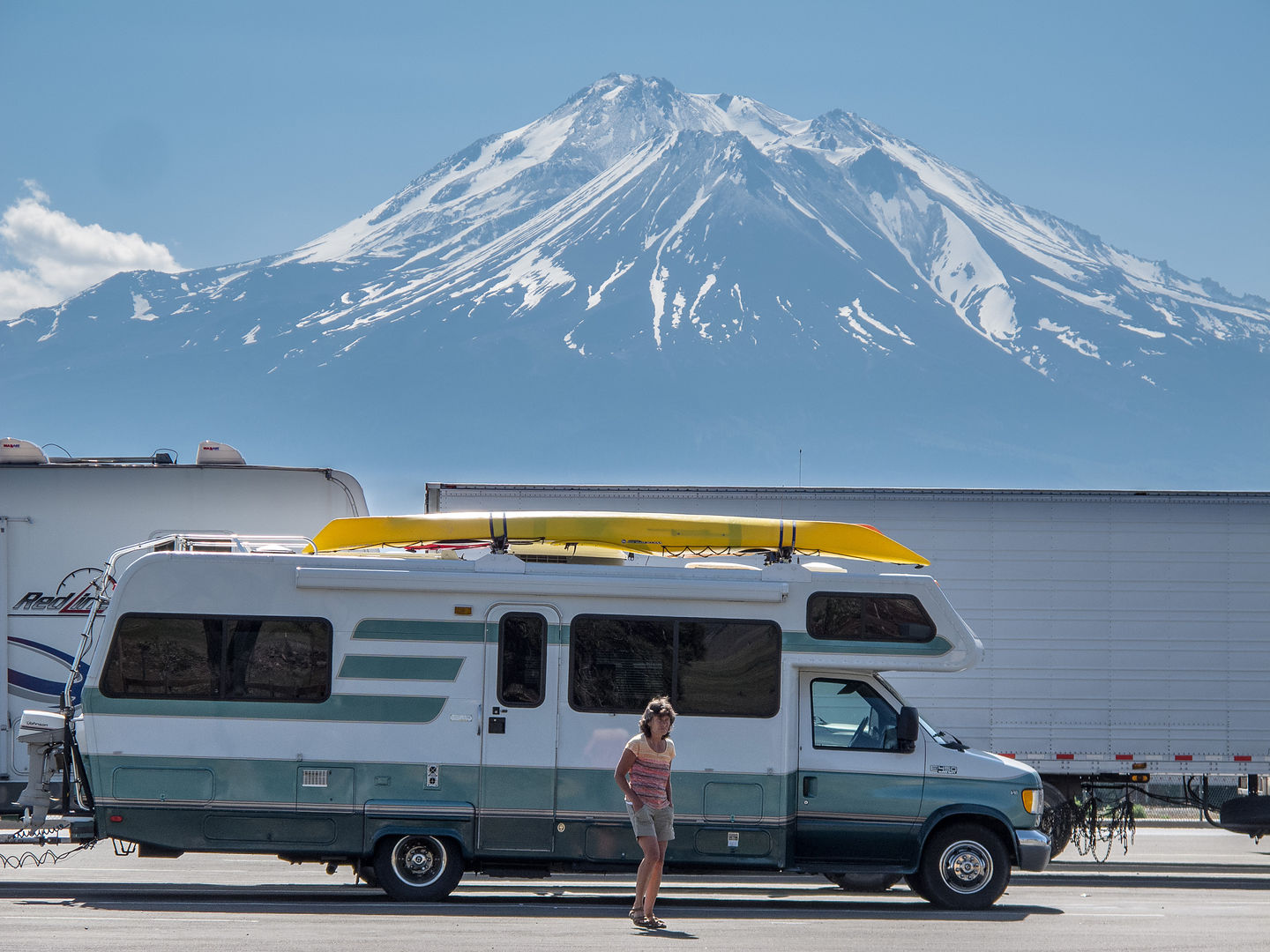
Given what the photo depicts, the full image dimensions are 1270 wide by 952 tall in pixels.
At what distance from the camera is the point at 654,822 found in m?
9.09

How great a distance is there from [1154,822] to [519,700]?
43.3 ft

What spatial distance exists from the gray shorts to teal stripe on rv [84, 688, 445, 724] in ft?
5.93

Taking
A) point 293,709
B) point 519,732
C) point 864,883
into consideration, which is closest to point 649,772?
point 519,732

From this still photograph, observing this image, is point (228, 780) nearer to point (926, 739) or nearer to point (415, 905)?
point (415, 905)

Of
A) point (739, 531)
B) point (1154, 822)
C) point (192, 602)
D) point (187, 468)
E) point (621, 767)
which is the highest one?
point (187, 468)

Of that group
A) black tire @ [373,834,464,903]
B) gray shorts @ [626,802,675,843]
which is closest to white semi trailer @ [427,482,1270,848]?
black tire @ [373,834,464,903]

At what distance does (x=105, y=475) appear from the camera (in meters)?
14.3

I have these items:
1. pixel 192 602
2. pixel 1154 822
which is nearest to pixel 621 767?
pixel 192 602

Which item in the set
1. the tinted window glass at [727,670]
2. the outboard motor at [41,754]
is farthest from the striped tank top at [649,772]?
the outboard motor at [41,754]

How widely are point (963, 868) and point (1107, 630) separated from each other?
463 centimetres

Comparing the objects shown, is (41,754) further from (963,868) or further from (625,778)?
(963,868)

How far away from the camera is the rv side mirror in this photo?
10.2 meters

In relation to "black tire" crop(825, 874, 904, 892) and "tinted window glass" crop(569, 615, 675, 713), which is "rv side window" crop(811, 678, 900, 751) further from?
"black tire" crop(825, 874, 904, 892)

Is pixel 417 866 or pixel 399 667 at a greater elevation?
pixel 399 667
